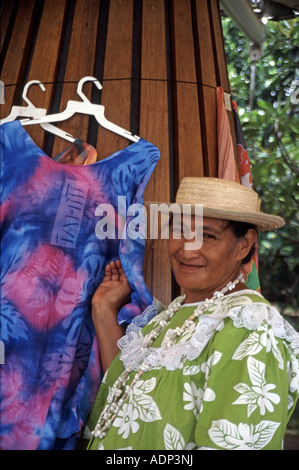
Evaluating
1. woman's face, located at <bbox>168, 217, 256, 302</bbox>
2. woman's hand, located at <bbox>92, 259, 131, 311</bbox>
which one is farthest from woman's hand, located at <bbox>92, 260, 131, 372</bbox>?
woman's face, located at <bbox>168, 217, 256, 302</bbox>

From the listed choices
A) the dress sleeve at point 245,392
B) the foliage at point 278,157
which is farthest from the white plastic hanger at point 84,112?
the foliage at point 278,157

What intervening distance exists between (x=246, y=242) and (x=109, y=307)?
71 cm

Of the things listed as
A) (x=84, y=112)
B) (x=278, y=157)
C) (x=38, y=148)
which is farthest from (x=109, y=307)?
(x=278, y=157)

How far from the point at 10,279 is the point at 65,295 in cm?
26

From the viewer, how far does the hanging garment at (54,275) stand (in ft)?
7.57

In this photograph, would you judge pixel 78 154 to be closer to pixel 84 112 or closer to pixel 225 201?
pixel 84 112

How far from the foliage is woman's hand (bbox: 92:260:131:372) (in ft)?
8.67

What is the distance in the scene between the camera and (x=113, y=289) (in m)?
2.49

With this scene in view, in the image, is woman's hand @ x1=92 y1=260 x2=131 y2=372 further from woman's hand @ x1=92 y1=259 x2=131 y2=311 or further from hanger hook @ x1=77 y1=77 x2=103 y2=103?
hanger hook @ x1=77 y1=77 x2=103 y2=103

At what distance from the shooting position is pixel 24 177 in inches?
100

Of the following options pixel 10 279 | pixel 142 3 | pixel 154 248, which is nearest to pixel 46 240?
pixel 10 279

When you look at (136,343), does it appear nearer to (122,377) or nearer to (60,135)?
(122,377)

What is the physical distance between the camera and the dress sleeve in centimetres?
157

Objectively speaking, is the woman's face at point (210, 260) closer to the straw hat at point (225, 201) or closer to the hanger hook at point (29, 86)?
the straw hat at point (225, 201)
